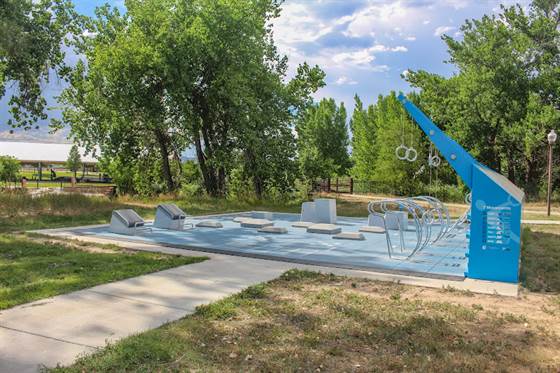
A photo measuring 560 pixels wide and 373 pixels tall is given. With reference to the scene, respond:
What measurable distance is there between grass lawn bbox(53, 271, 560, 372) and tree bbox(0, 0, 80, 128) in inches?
558

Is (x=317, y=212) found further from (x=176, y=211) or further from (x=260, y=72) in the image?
(x=260, y=72)

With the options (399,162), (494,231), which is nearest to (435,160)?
(494,231)

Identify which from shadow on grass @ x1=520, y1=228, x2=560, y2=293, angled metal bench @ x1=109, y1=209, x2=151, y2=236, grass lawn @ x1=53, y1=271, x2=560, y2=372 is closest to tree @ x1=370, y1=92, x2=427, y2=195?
shadow on grass @ x1=520, y1=228, x2=560, y2=293

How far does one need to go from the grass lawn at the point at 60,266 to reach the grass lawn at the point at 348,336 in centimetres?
188

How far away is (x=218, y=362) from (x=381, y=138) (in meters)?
30.4

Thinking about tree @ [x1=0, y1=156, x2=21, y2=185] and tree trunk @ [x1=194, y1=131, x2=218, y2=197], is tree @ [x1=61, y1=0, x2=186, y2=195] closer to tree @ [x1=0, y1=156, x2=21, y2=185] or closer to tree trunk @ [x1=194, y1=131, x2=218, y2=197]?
tree trunk @ [x1=194, y1=131, x2=218, y2=197]

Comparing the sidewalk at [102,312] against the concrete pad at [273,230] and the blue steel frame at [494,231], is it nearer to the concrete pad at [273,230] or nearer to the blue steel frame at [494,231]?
the blue steel frame at [494,231]

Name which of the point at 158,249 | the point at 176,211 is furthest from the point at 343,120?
the point at 158,249

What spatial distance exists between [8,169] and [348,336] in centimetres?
3385

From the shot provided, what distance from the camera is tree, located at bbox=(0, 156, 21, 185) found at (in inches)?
1229

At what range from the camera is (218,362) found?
12.0ft

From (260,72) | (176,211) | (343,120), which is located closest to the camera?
(176,211)

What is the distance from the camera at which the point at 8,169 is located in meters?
32.2

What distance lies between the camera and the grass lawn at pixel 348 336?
143 inches
